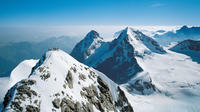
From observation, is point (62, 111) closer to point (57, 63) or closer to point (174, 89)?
point (57, 63)

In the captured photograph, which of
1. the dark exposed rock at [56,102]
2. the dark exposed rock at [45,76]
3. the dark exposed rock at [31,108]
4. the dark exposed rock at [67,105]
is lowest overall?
the dark exposed rock at [67,105]

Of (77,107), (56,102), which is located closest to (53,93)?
(56,102)

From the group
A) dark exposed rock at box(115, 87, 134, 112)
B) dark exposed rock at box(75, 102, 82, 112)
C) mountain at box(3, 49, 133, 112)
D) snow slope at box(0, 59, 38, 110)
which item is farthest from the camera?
snow slope at box(0, 59, 38, 110)

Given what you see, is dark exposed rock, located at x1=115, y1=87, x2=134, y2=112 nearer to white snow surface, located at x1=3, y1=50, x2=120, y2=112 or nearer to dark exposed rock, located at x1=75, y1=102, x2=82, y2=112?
white snow surface, located at x1=3, y1=50, x2=120, y2=112

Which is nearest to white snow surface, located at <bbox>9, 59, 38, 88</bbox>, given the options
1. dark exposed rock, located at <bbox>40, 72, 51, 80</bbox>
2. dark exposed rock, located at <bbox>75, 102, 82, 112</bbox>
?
dark exposed rock, located at <bbox>40, 72, 51, 80</bbox>

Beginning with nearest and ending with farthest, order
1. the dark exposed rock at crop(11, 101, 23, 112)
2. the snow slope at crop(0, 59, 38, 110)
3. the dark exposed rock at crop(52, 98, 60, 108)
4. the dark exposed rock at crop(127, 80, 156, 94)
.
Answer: the dark exposed rock at crop(11, 101, 23, 112) < the dark exposed rock at crop(52, 98, 60, 108) < the snow slope at crop(0, 59, 38, 110) < the dark exposed rock at crop(127, 80, 156, 94)

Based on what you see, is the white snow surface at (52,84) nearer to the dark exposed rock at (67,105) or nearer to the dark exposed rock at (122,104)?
the dark exposed rock at (67,105)

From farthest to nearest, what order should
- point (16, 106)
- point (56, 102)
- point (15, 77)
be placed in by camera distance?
point (15, 77) → point (56, 102) → point (16, 106)

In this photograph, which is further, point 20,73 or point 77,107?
point 20,73

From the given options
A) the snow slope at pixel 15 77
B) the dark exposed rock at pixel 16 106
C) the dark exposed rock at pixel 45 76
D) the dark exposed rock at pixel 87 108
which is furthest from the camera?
the snow slope at pixel 15 77

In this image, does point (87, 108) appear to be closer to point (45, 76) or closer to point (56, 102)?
point (56, 102)

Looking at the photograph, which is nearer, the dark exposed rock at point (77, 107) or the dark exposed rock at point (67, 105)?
the dark exposed rock at point (67, 105)

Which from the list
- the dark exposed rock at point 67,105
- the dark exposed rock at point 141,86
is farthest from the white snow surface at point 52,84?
the dark exposed rock at point 141,86
